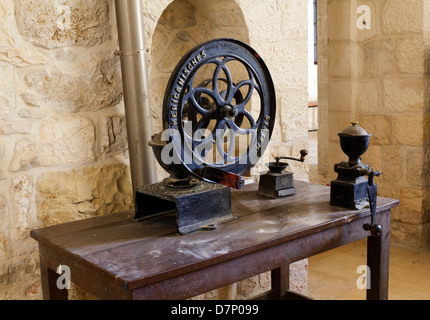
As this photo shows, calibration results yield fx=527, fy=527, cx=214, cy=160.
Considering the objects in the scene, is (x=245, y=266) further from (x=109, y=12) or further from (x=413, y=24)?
(x=413, y=24)

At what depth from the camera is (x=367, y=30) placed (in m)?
3.76

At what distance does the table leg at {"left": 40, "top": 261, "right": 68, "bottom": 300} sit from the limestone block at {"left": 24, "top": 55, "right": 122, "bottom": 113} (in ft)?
2.06

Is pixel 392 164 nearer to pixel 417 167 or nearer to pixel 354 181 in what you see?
pixel 417 167

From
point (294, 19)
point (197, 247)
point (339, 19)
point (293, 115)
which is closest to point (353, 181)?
point (197, 247)

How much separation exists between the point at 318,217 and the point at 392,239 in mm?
2113

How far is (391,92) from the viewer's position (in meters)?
3.67

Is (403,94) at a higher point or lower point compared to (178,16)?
lower

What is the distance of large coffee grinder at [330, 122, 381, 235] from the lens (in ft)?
6.80

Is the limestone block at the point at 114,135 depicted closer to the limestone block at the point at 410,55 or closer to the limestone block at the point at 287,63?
the limestone block at the point at 287,63

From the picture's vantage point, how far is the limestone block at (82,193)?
2146 mm

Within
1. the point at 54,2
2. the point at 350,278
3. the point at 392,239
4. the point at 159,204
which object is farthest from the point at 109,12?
the point at 392,239

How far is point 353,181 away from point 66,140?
118cm

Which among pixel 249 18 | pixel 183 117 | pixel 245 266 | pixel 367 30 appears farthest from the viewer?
pixel 367 30

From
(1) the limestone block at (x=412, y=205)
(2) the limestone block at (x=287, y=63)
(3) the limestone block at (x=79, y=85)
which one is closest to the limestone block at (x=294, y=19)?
(2) the limestone block at (x=287, y=63)
